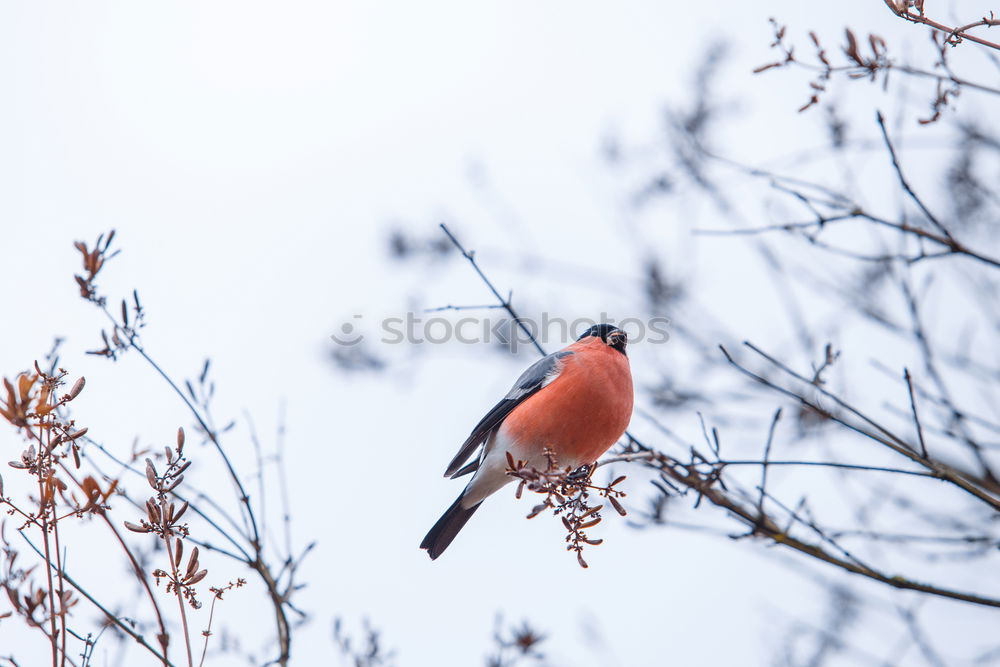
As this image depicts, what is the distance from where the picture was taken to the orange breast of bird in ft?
14.1

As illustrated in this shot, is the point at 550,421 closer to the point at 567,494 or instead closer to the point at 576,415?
the point at 576,415

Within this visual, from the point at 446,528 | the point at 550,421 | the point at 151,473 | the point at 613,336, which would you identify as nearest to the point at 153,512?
the point at 151,473

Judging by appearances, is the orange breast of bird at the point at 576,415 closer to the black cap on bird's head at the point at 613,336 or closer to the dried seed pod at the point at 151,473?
the black cap on bird's head at the point at 613,336

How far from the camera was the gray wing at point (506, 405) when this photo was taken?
4629 mm

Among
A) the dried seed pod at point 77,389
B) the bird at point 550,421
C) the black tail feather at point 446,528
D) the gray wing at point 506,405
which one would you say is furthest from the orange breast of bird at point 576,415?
the dried seed pod at point 77,389

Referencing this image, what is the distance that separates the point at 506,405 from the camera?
4734 millimetres

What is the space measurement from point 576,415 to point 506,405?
1.80ft

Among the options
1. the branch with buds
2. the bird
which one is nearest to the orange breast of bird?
the bird

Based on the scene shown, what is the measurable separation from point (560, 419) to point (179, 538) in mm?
2505

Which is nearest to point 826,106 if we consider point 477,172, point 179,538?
point 477,172

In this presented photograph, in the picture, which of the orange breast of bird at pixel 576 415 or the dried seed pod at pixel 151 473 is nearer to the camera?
the dried seed pod at pixel 151 473

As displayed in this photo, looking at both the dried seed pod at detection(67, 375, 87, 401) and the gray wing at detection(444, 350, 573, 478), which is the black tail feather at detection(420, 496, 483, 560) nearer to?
the gray wing at detection(444, 350, 573, 478)

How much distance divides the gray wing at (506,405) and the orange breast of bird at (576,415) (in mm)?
114

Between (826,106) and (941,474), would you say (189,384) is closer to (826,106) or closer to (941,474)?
(941,474)
